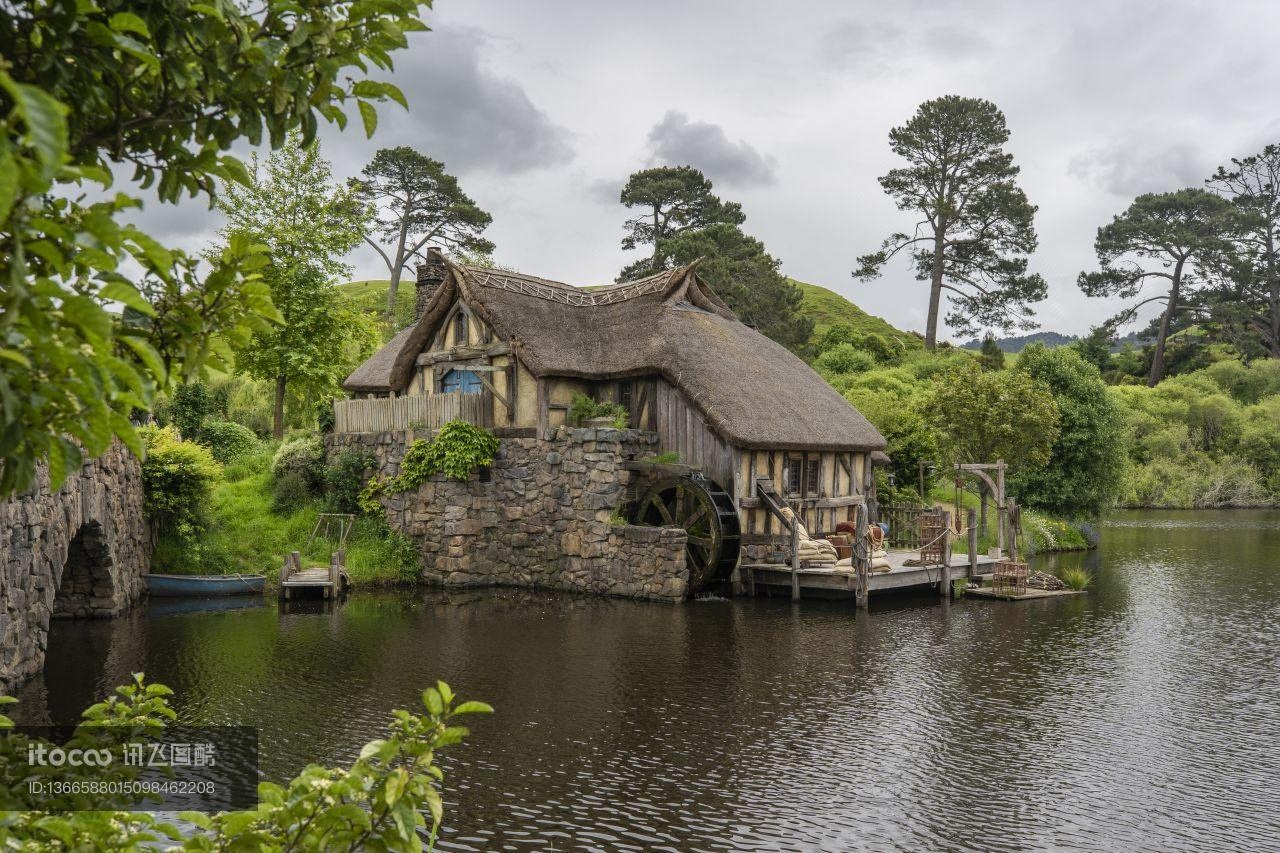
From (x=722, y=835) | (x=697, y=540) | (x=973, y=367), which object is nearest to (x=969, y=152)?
(x=973, y=367)

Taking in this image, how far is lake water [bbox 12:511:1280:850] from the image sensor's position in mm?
8703

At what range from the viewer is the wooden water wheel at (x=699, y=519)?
20922 mm

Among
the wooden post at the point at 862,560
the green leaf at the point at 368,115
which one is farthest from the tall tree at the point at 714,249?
the green leaf at the point at 368,115

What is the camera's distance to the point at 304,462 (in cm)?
2580

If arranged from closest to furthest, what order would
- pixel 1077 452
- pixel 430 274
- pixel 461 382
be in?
1. pixel 461 382
2. pixel 430 274
3. pixel 1077 452

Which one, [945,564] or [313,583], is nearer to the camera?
[313,583]

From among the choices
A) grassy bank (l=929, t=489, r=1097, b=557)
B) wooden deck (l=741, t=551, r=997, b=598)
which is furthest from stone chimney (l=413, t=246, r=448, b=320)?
grassy bank (l=929, t=489, r=1097, b=557)

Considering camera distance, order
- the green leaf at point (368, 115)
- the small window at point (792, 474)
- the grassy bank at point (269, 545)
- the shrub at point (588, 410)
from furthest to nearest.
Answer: the small window at point (792, 474) < the shrub at point (588, 410) < the grassy bank at point (269, 545) < the green leaf at point (368, 115)

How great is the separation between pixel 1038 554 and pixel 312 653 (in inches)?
1004

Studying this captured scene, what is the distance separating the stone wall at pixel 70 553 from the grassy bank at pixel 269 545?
1.02 meters

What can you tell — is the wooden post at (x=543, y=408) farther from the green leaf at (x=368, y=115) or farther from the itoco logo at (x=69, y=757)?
the green leaf at (x=368, y=115)

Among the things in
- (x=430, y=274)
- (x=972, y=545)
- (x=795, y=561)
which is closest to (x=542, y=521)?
(x=795, y=561)

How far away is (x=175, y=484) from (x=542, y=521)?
8509 millimetres

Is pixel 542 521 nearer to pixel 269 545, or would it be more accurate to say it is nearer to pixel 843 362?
pixel 269 545
